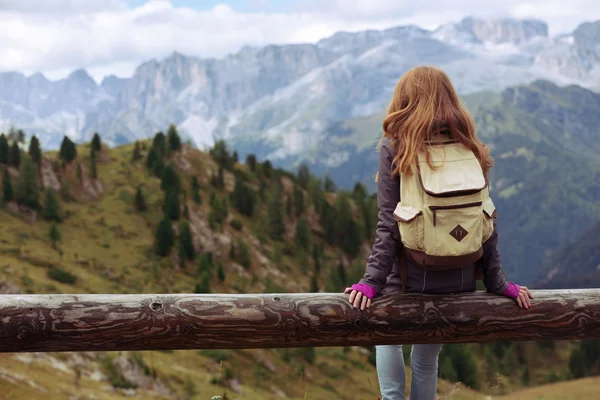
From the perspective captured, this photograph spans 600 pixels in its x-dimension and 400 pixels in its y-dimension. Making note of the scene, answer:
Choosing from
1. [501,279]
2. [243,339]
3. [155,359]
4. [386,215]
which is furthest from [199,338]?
[155,359]

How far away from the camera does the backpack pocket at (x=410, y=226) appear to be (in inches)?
232

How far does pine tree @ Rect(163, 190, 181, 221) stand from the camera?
344 ft

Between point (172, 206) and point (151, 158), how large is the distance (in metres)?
16.0

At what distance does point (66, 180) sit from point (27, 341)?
324 ft

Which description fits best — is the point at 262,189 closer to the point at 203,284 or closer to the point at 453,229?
the point at 203,284

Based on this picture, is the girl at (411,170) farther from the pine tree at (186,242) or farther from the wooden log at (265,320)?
the pine tree at (186,242)

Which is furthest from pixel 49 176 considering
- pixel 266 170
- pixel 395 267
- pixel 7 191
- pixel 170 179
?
pixel 395 267

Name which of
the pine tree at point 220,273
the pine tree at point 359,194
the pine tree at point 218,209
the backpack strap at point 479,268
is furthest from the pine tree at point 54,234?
the backpack strap at point 479,268

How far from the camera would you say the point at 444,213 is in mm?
5871

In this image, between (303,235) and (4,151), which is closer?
(4,151)

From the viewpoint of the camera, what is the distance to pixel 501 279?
6.54m

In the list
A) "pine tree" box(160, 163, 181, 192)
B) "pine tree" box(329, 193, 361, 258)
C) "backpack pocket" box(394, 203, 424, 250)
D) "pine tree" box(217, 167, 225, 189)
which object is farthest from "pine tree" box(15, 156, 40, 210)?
"backpack pocket" box(394, 203, 424, 250)

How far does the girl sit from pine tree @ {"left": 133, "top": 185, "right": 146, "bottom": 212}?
98908 mm

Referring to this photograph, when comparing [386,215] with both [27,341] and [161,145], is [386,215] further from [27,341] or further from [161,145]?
[161,145]
